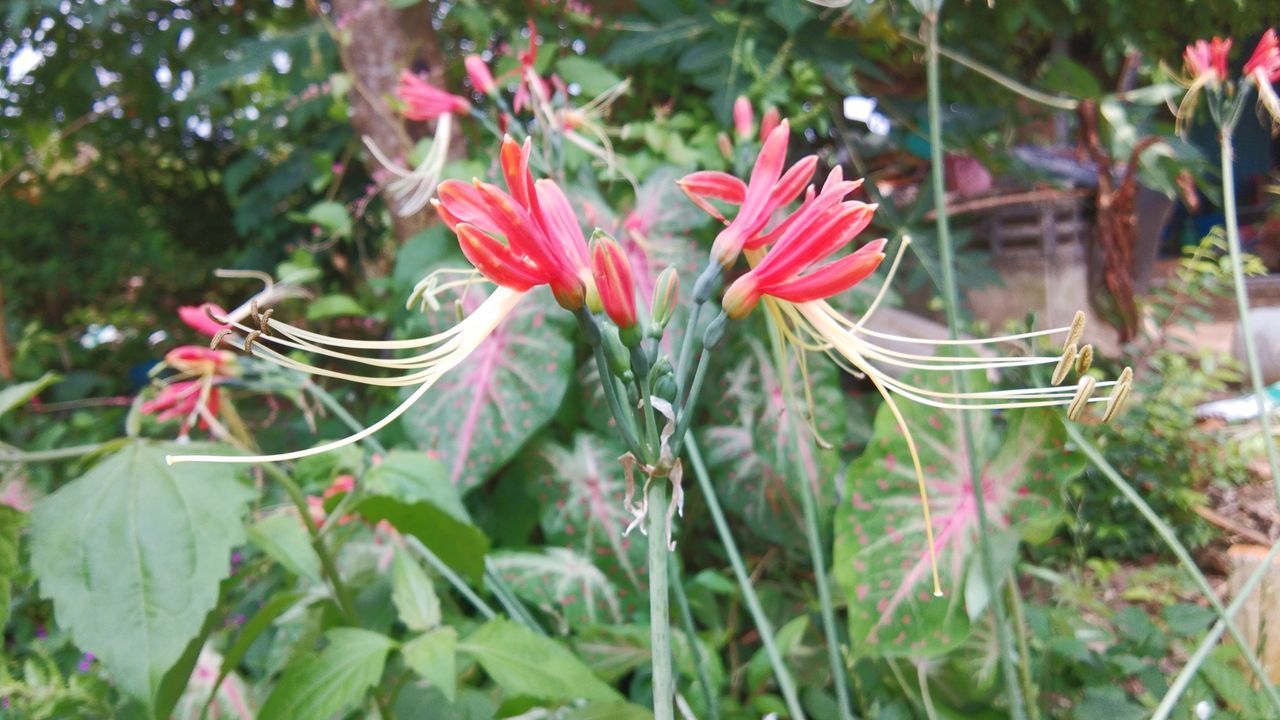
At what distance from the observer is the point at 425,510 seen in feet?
2.58

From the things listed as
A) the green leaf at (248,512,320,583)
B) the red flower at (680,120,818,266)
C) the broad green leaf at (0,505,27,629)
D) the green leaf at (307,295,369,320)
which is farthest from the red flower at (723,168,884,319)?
the green leaf at (307,295,369,320)

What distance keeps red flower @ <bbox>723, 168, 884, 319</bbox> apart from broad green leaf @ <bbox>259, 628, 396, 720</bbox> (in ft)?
1.47

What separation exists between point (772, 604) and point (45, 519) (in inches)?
35.0

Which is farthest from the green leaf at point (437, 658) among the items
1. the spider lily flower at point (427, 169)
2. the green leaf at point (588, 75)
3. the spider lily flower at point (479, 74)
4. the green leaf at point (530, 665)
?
the green leaf at point (588, 75)

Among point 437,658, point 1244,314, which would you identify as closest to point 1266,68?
point 1244,314

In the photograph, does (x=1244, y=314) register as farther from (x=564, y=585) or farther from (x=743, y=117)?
(x=564, y=585)

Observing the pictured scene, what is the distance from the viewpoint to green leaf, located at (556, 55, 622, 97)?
147 centimetres

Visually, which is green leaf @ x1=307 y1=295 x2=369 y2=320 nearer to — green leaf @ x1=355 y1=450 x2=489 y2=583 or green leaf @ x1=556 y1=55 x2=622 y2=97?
green leaf @ x1=556 y1=55 x2=622 y2=97

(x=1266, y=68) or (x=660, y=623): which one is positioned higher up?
(x=1266, y=68)

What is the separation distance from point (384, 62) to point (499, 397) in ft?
2.81

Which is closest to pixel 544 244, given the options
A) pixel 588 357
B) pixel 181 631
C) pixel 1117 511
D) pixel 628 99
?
pixel 181 631

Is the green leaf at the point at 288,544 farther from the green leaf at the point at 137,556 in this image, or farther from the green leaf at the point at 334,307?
the green leaf at the point at 334,307

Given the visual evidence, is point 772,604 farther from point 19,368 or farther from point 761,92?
point 19,368

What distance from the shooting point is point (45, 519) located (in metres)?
0.65
